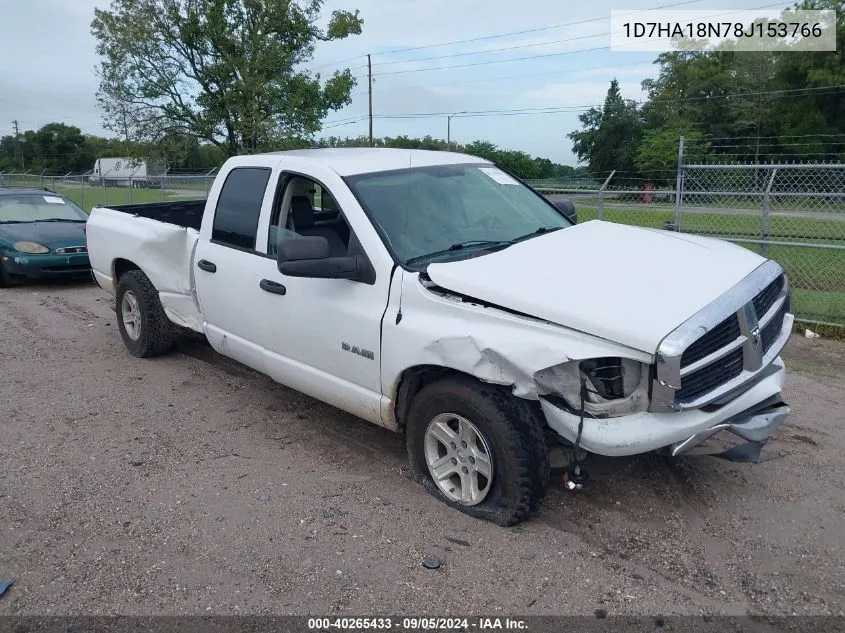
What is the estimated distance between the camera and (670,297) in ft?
11.0

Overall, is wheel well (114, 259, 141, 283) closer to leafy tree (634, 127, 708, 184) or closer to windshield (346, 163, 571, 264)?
windshield (346, 163, 571, 264)

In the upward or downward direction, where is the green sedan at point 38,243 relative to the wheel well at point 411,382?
upward

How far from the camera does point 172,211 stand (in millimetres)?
7566

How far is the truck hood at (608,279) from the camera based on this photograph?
3.18m

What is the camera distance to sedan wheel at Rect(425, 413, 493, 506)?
12.0 ft

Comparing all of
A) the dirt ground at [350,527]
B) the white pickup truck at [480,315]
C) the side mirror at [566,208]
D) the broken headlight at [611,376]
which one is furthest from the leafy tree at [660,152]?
the broken headlight at [611,376]

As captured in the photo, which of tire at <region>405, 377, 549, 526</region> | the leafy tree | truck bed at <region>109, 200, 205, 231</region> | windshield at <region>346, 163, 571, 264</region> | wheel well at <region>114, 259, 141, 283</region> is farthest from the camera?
the leafy tree

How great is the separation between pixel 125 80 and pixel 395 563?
1387 inches

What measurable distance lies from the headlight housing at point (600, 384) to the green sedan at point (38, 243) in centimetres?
902

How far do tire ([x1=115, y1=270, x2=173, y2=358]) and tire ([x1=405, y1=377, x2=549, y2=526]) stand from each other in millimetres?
3589

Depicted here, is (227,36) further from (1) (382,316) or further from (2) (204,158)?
(1) (382,316)

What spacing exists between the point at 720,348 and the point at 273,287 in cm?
267

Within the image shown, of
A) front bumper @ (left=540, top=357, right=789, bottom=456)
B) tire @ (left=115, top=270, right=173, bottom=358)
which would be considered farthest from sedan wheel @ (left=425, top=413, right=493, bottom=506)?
tire @ (left=115, top=270, right=173, bottom=358)

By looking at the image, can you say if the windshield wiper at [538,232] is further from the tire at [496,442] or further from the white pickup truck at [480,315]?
the tire at [496,442]
